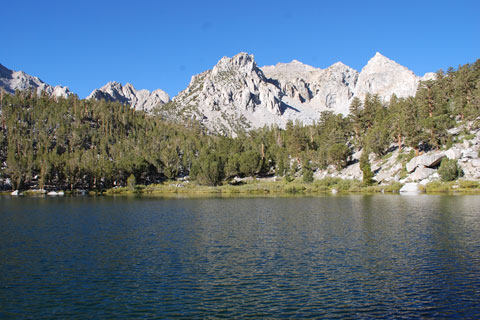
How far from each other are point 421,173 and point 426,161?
3941 mm

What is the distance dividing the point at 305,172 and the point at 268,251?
99273 millimetres

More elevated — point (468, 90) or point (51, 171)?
point (468, 90)

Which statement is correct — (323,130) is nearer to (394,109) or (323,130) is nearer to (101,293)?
(394,109)

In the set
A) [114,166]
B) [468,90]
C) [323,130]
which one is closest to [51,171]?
[114,166]

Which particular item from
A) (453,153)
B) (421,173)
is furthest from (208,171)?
(453,153)

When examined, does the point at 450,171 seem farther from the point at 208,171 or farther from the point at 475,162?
the point at 208,171

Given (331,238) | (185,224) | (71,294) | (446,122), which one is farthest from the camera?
(446,122)

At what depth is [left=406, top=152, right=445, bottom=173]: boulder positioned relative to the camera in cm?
10356

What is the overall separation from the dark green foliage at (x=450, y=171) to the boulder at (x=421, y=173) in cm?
434

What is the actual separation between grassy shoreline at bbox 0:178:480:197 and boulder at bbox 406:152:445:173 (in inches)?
312

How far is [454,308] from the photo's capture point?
717 inches

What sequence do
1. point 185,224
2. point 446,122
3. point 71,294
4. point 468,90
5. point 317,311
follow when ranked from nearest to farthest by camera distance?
point 317,311 < point 71,294 < point 185,224 < point 446,122 < point 468,90

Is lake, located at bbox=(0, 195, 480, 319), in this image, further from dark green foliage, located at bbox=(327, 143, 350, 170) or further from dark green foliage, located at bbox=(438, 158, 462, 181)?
dark green foliage, located at bbox=(327, 143, 350, 170)

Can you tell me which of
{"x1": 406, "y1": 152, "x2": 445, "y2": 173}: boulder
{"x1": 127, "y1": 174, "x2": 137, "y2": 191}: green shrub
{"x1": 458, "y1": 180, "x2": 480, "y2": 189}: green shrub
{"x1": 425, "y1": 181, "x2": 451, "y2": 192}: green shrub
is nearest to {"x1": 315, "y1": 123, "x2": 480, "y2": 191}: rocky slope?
{"x1": 406, "y1": 152, "x2": 445, "y2": 173}: boulder
